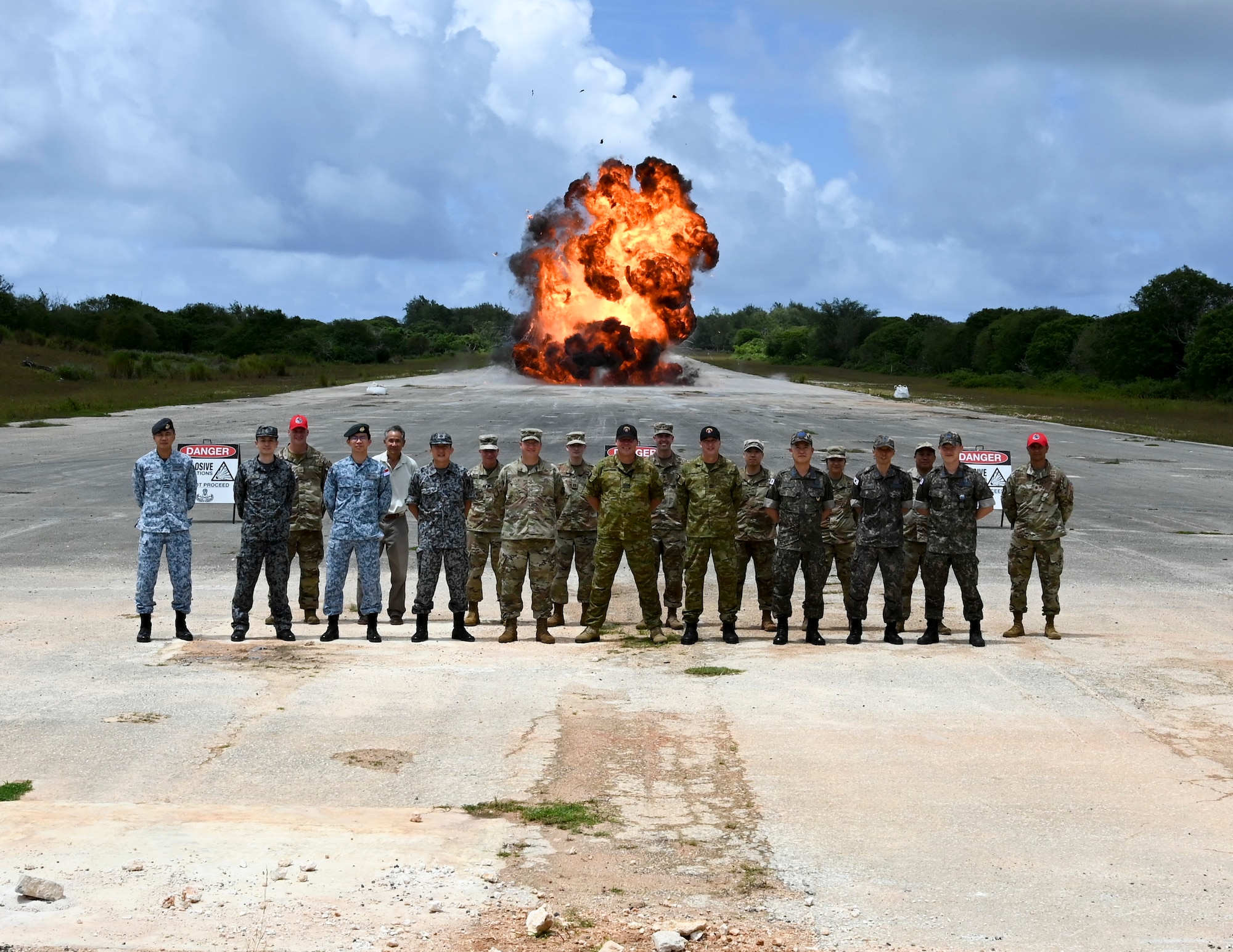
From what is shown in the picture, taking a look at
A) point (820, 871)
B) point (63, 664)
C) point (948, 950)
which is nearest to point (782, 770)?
point (820, 871)

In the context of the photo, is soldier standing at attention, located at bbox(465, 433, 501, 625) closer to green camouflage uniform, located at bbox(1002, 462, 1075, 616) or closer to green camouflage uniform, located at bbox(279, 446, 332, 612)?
green camouflage uniform, located at bbox(279, 446, 332, 612)

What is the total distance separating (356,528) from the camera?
12953 millimetres

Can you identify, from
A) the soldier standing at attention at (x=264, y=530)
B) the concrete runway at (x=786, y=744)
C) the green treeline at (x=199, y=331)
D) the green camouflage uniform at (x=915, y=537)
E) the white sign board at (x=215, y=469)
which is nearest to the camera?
the concrete runway at (x=786, y=744)

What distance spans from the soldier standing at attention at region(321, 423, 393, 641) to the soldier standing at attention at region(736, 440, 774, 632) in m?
3.55

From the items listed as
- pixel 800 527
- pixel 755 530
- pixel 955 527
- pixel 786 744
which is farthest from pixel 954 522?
pixel 786 744

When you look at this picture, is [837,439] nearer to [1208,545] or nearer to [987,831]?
[1208,545]

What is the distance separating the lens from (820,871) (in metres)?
7.12

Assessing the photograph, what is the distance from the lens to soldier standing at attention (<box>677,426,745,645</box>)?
1320 cm

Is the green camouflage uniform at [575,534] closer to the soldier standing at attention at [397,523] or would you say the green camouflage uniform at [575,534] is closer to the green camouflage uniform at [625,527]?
the green camouflage uniform at [625,527]

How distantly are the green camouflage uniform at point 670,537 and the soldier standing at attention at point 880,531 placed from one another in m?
1.82

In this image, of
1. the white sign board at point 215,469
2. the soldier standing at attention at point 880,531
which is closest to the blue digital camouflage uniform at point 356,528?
the soldier standing at attention at point 880,531

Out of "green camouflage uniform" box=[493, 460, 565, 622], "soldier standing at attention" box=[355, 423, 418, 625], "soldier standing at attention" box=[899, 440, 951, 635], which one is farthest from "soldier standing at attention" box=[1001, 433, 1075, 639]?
"soldier standing at attention" box=[355, 423, 418, 625]

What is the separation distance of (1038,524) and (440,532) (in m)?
6.05

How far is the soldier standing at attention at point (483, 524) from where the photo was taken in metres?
13.7
